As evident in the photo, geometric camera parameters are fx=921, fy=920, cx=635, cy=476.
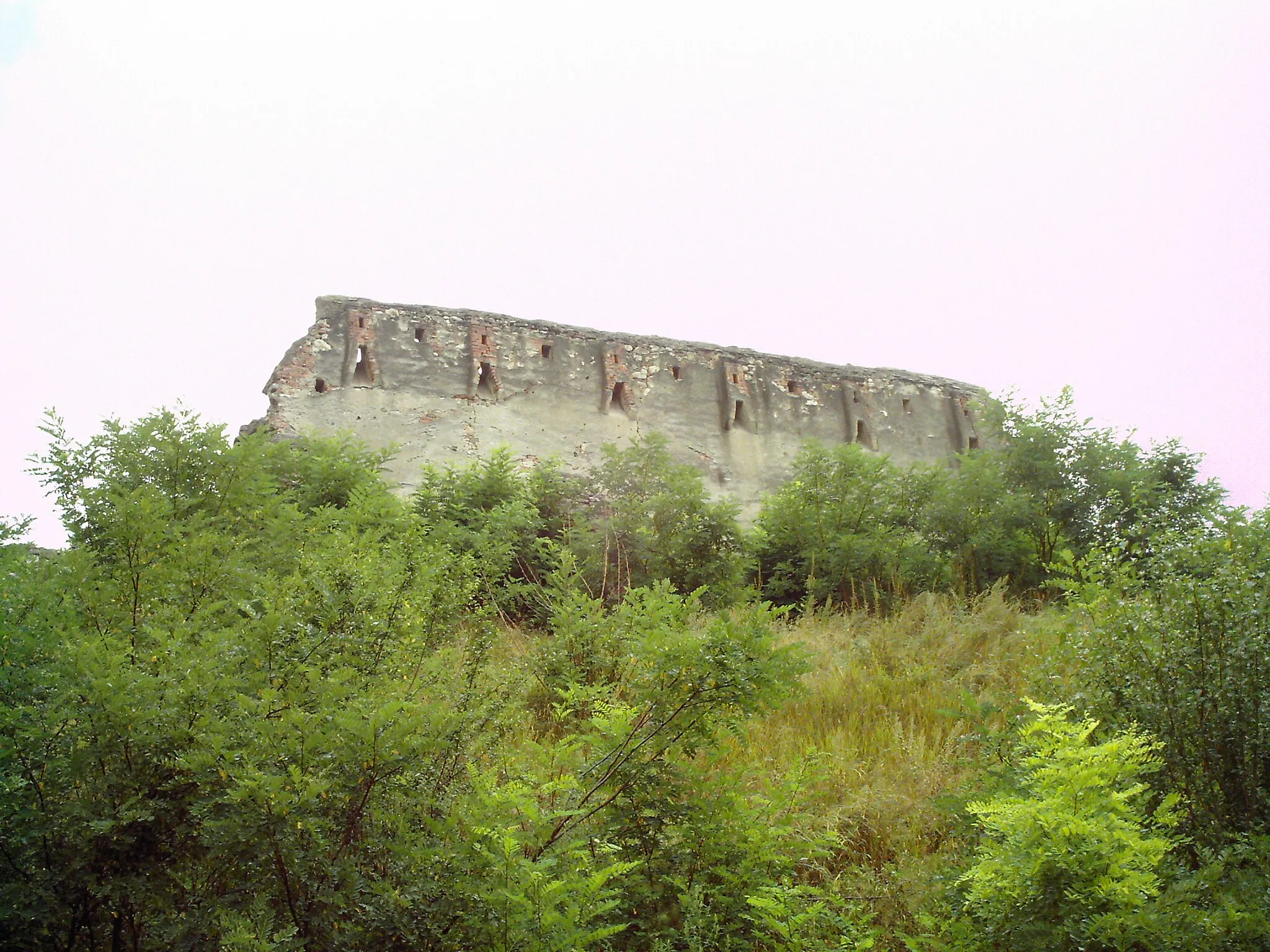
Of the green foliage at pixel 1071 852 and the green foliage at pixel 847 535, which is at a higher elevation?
the green foliage at pixel 847 535

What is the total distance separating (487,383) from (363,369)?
84.6 inches

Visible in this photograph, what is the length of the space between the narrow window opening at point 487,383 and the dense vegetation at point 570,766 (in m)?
9.21

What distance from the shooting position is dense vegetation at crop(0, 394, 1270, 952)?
3.43 m

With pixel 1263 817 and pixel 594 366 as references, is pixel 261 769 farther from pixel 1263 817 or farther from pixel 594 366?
pixel 594 366

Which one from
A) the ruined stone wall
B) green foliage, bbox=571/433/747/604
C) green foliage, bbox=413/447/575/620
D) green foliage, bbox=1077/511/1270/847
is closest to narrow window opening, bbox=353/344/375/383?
the ruined stone wall

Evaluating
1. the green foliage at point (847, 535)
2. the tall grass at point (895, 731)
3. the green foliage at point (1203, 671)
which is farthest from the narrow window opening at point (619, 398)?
the green foliage at point (1203, 671)

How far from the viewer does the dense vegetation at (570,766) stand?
3.43 metres

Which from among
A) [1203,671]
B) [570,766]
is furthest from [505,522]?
[1203,671]

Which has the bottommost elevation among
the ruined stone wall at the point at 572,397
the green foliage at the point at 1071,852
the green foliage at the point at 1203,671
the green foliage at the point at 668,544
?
the green foliage at the point at 1071,852

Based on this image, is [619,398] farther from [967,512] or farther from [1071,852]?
[1071,852]

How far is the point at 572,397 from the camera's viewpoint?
1705 cm

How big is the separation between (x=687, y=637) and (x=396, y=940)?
5.66 ft

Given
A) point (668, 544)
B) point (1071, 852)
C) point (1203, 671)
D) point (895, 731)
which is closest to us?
point (1071, 852)

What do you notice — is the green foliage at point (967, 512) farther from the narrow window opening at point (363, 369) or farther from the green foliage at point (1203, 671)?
the narrow window opening at point (363, 369)
